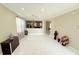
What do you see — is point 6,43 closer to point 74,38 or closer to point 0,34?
point 0,34

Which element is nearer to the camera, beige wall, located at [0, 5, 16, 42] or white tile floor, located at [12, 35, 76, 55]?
beige wall, located at [0, 5, 16, 42]

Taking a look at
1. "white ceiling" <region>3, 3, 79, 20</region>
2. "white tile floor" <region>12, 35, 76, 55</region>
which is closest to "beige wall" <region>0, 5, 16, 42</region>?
"white ceiling" <region>3, 3, 79, 20</region>

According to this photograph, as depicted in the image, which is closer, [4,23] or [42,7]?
[42,7]

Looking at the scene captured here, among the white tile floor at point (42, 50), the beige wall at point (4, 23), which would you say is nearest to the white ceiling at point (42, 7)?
the beige wall at point (4, 23)

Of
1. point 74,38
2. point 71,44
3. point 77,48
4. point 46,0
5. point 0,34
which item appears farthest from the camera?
point 71,44

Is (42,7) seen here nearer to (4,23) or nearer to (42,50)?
(4,23)

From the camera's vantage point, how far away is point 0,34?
13.9 feet

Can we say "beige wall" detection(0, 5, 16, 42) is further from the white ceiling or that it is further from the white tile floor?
the white tile floor

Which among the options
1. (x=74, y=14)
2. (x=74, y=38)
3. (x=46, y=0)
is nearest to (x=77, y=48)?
(x=74, y=38)

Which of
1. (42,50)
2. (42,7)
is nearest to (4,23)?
(42,7)

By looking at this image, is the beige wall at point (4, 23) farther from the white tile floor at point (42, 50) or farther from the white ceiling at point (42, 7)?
the white tile floor at point (42, 50)

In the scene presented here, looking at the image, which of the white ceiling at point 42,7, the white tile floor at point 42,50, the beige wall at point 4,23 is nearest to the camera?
the white ceiling at point 42,7
